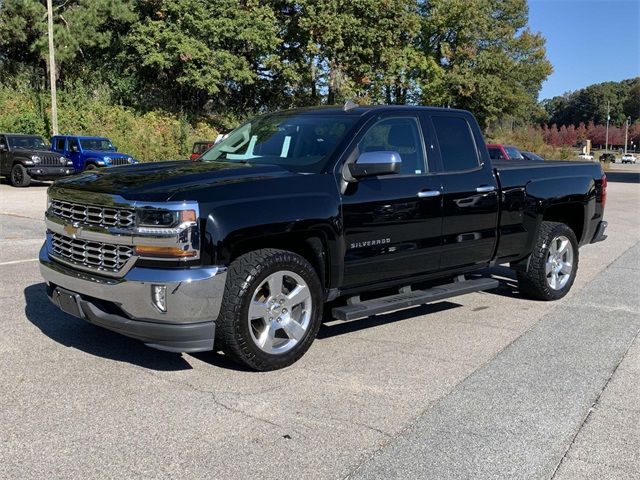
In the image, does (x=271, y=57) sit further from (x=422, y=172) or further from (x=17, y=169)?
(x=422, y=172)

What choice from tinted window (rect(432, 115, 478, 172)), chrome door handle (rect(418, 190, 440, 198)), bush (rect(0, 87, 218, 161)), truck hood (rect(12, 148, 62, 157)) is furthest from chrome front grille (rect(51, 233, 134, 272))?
bush (rect(0, 87, 218, 161))

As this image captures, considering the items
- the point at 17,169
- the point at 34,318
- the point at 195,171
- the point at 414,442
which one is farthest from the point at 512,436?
the point at 17,169

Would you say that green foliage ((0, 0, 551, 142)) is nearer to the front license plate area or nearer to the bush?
the bush

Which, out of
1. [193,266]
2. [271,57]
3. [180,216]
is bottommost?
[193,266]

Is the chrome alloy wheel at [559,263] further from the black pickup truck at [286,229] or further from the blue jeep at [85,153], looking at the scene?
the blue jeep at [85,153]

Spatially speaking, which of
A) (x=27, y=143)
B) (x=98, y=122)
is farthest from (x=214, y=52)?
(x=27, y=143)

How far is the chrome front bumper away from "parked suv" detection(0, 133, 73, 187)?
65.1 ft

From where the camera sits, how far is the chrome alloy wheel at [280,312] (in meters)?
4.41

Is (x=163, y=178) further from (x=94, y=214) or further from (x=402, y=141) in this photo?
(x=402, y=141)

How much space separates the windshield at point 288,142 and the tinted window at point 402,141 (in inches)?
10.4

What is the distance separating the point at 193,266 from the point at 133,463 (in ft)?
4.22

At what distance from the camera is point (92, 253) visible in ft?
14.1

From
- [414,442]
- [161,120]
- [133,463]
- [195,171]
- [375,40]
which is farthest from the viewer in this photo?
[375,40]

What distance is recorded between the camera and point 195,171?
183 inches
